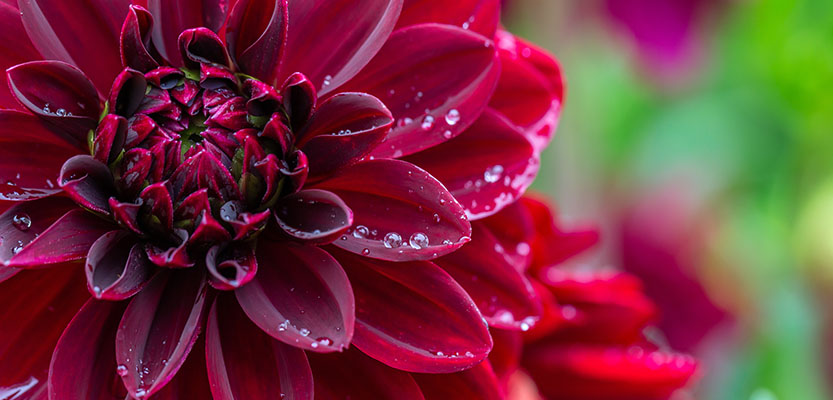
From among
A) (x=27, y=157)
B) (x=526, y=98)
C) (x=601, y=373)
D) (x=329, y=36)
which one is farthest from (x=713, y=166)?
(x=27, y=157)

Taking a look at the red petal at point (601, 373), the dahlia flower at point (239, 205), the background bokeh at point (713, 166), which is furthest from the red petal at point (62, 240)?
the background bokeh at point (713, 166)

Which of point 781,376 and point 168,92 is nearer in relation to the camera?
point 168,92

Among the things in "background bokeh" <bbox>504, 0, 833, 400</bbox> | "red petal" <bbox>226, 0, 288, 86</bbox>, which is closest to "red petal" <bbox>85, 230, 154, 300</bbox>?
"red petal" <bbox>226, 0, 288, 86</bbox>

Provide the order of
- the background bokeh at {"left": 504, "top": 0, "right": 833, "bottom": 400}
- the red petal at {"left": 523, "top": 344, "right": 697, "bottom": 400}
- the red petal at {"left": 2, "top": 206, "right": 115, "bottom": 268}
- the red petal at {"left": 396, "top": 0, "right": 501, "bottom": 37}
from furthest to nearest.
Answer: the background bokeh at {"left": 504, "top": 0, "right": 833, "bottom": 400} < the red petal at {"left": 523, "top": 344, "right": 697, "bottom": 400} < the red petal at {"left": 396, "top": 0, "right": 501, "bottom": 37} < the red petal at {"left": 2, "top": 206, "right": 115, "bottom": 268}

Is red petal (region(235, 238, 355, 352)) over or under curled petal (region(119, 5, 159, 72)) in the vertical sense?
under

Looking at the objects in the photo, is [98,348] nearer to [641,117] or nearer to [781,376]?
[781,376]

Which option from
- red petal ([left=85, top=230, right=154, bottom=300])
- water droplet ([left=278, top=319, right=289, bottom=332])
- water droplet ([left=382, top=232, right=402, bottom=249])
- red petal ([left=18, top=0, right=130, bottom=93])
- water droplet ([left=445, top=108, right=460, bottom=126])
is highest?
red petal ([left=18, top=0, right=130, bottom=93])

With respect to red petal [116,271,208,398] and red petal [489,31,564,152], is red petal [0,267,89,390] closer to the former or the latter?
red petal [116,271,208,398]

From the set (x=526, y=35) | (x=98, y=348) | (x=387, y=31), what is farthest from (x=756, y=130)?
(x=98, y=348)
